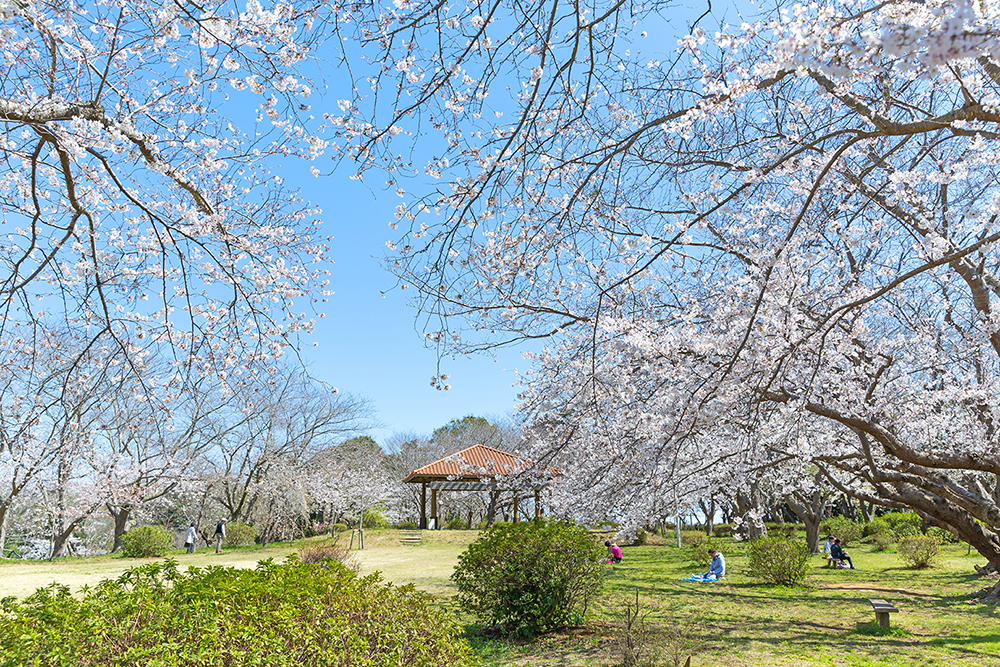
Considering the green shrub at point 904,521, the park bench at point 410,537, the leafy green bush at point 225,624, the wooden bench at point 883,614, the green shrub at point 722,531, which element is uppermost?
the leafy green bush at point 225,624

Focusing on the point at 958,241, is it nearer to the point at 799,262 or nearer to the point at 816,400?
the point at 799,262

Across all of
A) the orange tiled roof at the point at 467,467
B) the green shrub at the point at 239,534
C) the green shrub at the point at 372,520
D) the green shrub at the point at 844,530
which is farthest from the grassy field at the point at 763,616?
the green shrub at the point at 372,520

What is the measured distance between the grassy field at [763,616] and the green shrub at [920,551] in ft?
1.59

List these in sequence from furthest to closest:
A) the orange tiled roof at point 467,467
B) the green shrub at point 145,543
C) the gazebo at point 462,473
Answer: the orange tiled roof at point 467,467 < the gazebo at point 462,473 < the green shrub at point 145,543

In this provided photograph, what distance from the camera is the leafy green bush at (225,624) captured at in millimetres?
2470

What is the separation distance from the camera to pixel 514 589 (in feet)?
24.2

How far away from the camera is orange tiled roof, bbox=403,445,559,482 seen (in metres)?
24.1

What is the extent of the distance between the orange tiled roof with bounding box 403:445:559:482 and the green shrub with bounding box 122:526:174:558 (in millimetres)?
8888

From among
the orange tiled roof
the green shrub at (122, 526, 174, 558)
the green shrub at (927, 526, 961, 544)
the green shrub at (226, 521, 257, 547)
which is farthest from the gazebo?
the green shrub at (927, 526, 961, 544)

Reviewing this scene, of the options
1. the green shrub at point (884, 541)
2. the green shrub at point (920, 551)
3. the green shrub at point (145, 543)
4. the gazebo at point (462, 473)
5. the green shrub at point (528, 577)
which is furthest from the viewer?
the gazebo at point (462, 473)

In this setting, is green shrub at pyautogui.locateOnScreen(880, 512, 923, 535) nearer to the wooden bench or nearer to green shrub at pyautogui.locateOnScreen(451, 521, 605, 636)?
the wooden bench

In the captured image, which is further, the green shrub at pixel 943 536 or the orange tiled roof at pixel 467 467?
the orange tiled roof at pixel 467 467

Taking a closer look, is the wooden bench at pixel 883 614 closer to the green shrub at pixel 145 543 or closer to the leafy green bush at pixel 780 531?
the leafy green bush at pixel 780 531

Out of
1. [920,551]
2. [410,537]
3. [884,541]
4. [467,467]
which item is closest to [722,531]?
[884,541]
